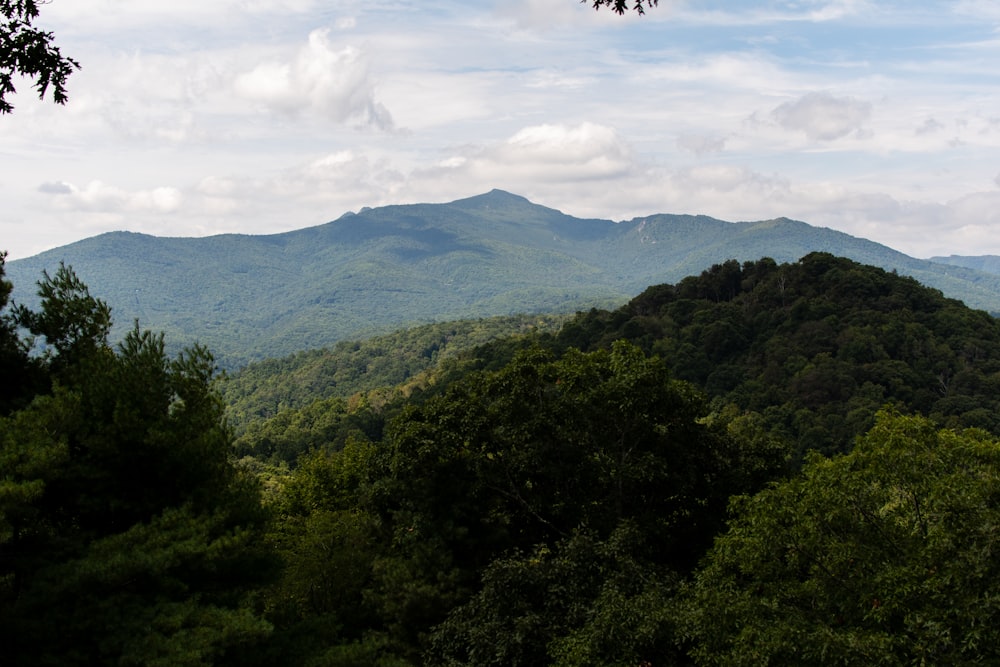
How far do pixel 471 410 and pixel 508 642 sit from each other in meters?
4.73

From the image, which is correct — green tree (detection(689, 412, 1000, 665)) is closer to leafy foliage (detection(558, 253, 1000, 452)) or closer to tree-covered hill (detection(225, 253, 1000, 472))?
tree-covered hill (detection(225, 253, 1000, 472))

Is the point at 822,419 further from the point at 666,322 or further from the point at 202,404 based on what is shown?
the point at 202,404

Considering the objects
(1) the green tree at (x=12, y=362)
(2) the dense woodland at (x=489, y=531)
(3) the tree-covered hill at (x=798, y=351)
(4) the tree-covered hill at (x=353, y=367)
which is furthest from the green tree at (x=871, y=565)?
(4) the tree-covered hill at (x=353, y=367)

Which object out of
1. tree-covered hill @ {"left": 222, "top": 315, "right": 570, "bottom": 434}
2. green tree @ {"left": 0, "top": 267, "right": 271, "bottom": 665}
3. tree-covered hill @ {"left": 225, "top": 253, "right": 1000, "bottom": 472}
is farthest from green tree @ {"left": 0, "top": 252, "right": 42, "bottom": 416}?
tree-covered hill @ {"left": 222, "top": 315, "right": 570, "bottom": 434}

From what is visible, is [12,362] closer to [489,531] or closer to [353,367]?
[489,531]

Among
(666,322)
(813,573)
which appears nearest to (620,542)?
(813,573)

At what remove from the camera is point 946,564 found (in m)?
9.20

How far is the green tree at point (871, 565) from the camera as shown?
29.0ft

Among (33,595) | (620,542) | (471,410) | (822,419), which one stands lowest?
(822,419)

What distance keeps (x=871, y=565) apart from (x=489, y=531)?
7208mm

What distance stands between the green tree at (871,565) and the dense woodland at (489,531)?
0.04 metres

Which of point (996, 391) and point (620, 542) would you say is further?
point (996, 391)

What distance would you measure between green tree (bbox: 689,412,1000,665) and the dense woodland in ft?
0.13

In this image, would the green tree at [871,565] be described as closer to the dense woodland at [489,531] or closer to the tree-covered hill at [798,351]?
Result: the dense woodland at [489,531]
